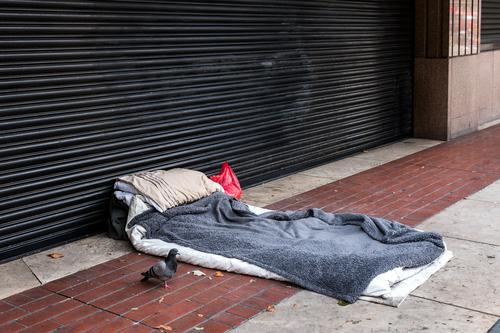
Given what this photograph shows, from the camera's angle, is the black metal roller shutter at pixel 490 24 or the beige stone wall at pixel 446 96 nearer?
the beige stone wall at pixel 446 96

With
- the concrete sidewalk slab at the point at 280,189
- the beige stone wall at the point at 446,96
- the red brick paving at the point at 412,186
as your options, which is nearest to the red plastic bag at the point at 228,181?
the concrete sidewalk slab at the point at 280,189

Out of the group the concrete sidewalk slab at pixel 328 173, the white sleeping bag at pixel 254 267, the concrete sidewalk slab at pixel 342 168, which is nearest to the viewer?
the white sleeping bag at pixel 254 267

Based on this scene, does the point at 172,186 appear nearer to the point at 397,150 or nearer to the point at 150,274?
the point at 150,274

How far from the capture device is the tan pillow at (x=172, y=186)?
6250mm

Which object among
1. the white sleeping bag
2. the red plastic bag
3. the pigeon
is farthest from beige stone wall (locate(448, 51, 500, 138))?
the pigeon

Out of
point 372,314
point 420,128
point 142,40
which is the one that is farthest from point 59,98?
point 420,128

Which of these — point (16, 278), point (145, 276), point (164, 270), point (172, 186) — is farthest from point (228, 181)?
point (16, 278)

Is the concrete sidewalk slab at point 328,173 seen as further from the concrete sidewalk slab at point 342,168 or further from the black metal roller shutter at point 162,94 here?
the black metal roller shutter at point 162,94

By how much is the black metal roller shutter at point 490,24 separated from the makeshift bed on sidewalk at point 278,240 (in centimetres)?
805

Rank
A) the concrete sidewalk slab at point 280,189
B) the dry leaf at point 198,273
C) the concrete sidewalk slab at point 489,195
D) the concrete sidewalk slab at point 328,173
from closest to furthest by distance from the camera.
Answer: the dry leaf at point 198,273, the concrete sidewalk slab at point 489,195, the concrete sidewalk slab at point 280,189, the concrete sidewalk slab at point 328,173

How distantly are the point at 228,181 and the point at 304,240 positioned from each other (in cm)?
190

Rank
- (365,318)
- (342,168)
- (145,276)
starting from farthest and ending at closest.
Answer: (342,168), (145,276), (365,318)

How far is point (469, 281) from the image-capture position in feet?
16.3

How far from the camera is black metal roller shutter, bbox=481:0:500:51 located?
12938 mm
